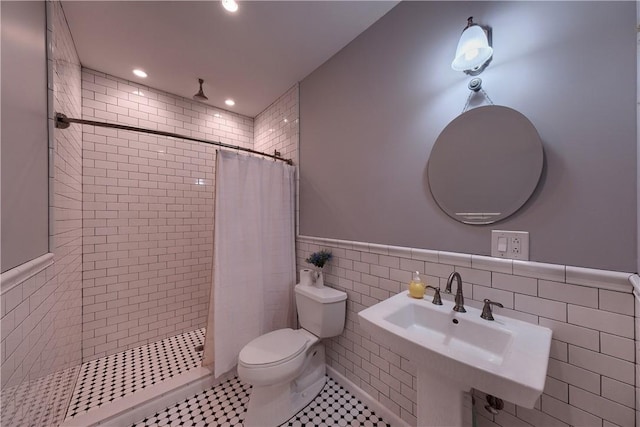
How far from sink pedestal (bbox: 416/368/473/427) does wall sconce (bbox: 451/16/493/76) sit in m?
1.36

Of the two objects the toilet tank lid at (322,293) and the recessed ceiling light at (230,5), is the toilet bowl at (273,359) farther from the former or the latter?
the recessed ceiling light at (230,5)

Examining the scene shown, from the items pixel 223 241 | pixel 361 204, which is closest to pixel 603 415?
pixel 361 204

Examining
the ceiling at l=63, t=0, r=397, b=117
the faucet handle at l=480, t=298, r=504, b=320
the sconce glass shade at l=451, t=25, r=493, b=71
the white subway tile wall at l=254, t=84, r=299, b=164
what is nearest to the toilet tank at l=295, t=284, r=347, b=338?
the faucet handle at l=480, t=298, r=504, b=320

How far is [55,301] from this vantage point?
123cm

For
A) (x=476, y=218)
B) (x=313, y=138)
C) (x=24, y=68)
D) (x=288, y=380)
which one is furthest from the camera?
(x=313, y=138)

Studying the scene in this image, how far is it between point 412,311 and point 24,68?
206 cm

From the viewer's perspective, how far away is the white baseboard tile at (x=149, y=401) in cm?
132

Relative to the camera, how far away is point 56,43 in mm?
1261

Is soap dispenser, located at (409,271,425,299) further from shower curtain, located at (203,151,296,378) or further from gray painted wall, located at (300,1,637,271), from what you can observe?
shower curtain, located at (203,151,296,378)

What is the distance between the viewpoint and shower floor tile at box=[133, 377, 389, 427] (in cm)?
140

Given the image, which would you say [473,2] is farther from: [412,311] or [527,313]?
[412,311]

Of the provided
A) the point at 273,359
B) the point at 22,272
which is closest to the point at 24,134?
the point at 22,272

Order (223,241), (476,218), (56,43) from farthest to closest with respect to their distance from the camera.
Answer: (223,241), (56,43), (476,218)

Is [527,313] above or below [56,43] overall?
below
